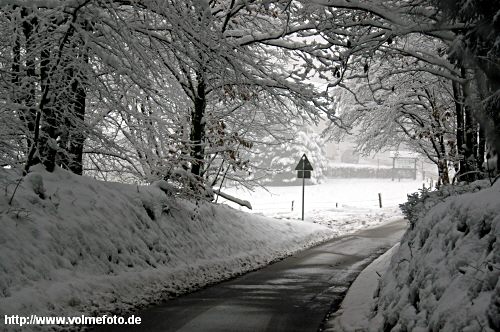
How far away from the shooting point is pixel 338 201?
42.6 metres

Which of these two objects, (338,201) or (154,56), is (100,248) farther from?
(338,201)

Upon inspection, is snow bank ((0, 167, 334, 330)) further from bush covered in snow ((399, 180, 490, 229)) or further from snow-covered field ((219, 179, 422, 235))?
snow-covered field ((219, 179, 422, 235))

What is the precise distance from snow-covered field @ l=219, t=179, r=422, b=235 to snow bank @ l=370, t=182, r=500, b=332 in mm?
11084

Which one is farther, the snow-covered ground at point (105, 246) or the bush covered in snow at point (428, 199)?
the bush covered in snow at point (428, 199)

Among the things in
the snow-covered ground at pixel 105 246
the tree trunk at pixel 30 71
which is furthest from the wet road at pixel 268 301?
the tree trunk at pixel 30 71

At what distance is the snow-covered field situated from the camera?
2461 cm

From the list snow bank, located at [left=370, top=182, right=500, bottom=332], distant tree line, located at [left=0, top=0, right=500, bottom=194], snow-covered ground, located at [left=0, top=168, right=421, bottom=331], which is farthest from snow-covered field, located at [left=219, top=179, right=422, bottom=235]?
snow bank, located at [left=370, top=182, right=500, bottom=332]

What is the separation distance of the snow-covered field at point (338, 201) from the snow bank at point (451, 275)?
11084 mm

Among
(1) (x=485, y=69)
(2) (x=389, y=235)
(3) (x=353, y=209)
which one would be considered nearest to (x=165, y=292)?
(1) (x=485, y=69)

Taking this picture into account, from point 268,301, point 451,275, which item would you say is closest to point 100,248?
point 268,301

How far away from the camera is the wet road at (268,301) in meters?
5.91

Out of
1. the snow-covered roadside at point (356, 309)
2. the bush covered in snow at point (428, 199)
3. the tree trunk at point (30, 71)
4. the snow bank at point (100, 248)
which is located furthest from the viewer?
the tree trunk at point (30, 71)

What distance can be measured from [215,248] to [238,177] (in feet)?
19.0

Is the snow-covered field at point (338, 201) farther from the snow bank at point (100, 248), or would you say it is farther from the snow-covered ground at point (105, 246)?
the snow bank at point (100, 248)
